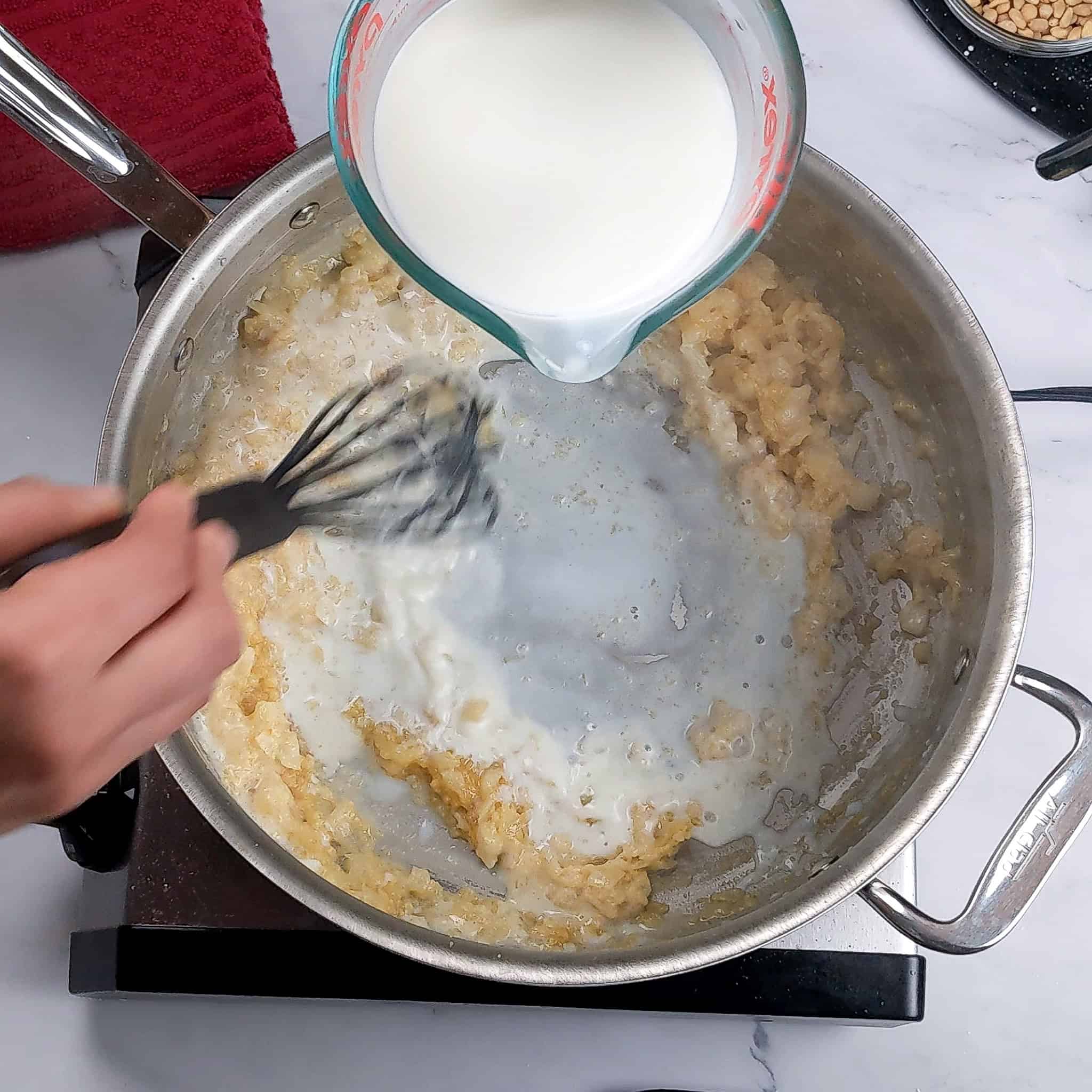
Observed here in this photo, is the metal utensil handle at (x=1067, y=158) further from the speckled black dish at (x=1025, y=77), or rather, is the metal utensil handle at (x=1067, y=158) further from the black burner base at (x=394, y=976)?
the black burner base at (x=394, y=976)

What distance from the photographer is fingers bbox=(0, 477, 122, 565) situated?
1.46 ft

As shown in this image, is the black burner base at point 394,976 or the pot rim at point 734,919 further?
the black burner base at point 394,976

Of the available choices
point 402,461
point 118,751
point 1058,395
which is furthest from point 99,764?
point 1058,395

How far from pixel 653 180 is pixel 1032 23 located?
1.67ft

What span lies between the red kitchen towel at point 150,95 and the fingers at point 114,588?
40 centimetres

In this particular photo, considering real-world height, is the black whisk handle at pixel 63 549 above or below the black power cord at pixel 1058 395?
above

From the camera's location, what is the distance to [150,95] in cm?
74

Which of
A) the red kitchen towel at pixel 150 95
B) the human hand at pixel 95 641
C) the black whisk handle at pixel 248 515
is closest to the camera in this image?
the human hand at pixel 95 641

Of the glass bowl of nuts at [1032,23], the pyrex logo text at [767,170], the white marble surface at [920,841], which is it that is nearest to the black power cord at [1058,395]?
the white marble surface at [920,841]

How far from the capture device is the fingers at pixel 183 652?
41 centimetres

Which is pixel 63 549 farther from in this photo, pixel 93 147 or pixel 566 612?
pixel 566 612

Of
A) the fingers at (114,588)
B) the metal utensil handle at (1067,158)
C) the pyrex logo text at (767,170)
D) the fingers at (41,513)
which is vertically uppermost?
the pyrex logo text at (767,170)

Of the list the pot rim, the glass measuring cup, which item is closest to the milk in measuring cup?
the glass measuring cup

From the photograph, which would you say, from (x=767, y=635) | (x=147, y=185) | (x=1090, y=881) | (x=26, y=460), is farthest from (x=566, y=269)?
(x=1090, y=881)
